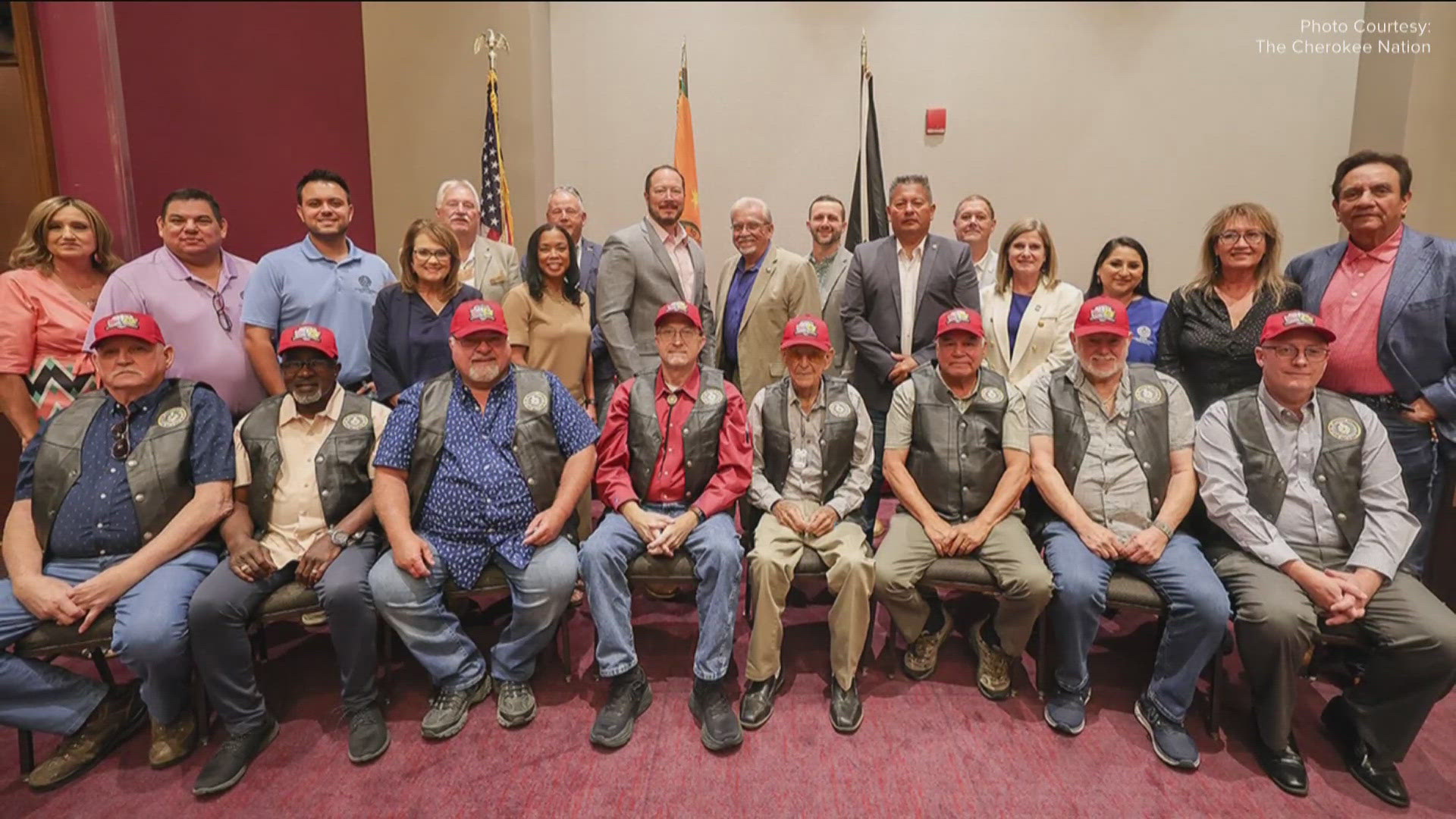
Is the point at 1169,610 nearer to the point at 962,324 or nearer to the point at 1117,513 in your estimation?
the point at 1117,513

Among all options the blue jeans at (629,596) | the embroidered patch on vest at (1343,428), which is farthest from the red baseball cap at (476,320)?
the embroidered patch on vest at (1343,428)

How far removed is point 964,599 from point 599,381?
6.34 feet

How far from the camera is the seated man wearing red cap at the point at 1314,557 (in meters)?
2.05

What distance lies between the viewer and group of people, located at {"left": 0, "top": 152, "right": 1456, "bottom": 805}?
2.15m

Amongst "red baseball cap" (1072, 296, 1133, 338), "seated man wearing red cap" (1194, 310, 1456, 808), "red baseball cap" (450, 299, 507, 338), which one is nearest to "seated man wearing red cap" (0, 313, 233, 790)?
"red baseball cap" (450, 299, 507, 338)

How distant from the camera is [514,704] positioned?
2.36 m

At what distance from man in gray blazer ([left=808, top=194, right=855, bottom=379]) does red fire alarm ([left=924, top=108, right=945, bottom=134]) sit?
218 centimetres

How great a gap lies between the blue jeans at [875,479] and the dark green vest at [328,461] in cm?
180

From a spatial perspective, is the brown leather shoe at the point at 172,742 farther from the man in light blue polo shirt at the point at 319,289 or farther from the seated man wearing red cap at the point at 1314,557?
the seated man wearing red cap at the point at 1314,557

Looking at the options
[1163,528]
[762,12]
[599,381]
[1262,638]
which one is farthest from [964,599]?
[762,12]

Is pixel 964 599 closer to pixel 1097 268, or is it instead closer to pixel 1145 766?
pixel 1145 766

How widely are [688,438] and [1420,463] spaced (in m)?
2.56

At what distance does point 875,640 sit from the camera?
287 cm

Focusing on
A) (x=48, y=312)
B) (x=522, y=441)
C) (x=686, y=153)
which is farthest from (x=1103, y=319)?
(x=48, y=312)
